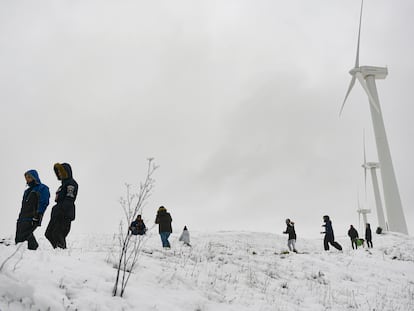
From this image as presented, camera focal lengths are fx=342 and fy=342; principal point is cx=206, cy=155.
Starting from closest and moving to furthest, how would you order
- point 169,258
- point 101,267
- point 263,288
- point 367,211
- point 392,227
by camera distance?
point 101,267 < point 263,288 < point 169,258 < point 392,227 < point 367,211

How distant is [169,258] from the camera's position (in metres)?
8.19

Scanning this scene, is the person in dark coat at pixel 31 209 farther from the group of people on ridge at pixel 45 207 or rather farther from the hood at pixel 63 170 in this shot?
the hood at pixel 63 170

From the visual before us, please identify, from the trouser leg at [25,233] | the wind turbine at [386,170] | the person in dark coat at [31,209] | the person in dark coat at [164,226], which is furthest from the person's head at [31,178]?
the wind turbine at [386,170]

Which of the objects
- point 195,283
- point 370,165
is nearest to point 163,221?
point 195,283

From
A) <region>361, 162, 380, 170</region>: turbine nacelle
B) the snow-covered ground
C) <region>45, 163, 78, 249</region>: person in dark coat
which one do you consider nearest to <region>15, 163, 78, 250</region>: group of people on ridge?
<region>45, 163, 78, 249</region>: person in dark coat

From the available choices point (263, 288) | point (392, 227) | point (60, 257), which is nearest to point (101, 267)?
point (60, 257)

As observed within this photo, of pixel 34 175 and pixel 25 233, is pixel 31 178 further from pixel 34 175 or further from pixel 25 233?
pixel 25 233

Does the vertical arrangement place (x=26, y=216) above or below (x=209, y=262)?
above

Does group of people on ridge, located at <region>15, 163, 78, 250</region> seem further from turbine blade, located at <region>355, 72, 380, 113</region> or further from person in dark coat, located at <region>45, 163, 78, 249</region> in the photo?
turbine blade, located at <region>355, 72, 380, 113</region>

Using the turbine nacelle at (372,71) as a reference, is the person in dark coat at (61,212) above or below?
below

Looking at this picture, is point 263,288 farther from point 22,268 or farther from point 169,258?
point 22,268

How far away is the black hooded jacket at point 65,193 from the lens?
7156 mm

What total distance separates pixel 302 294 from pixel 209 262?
2397mm

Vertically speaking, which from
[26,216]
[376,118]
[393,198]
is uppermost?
[376,118]
